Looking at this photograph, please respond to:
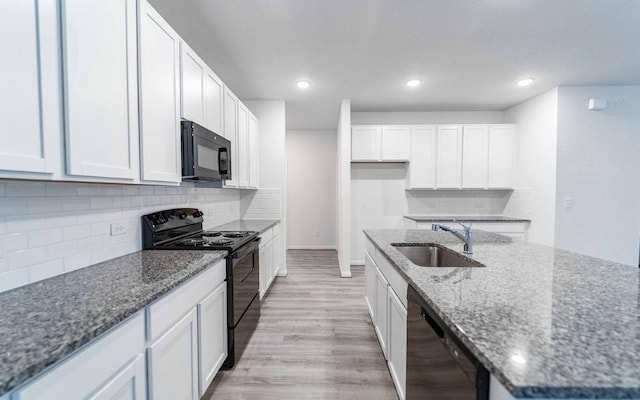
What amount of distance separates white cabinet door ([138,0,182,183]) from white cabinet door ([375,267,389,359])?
1.61 meters

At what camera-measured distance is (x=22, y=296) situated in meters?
0.99

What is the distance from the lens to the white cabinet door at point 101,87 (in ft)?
3.25

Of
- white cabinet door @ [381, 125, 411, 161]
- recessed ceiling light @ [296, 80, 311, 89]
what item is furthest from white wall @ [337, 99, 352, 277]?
recessed ceiling light @ [296, 80, 311, 89]

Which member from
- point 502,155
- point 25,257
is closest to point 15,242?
point 25,257

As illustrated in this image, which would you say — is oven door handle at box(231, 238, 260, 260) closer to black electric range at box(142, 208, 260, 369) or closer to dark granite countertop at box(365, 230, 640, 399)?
black electric range at box(142, 208, 260, 369)

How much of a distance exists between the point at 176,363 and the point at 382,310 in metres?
1.35

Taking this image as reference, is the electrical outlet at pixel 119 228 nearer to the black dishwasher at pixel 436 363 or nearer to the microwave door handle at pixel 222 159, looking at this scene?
the microwave door handle at pixel 222 159

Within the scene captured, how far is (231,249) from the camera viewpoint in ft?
6.06

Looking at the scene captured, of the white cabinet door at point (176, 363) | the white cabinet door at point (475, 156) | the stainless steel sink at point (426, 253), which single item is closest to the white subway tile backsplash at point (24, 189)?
the white cabinet door at point (176, 363)

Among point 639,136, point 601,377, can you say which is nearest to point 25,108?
point 601,377

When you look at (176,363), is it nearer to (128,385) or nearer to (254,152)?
(128,385)

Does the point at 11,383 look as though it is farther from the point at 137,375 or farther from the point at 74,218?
the point at 74,218

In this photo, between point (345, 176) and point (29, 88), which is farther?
point (345, 176)

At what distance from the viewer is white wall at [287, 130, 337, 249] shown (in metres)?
5.86
